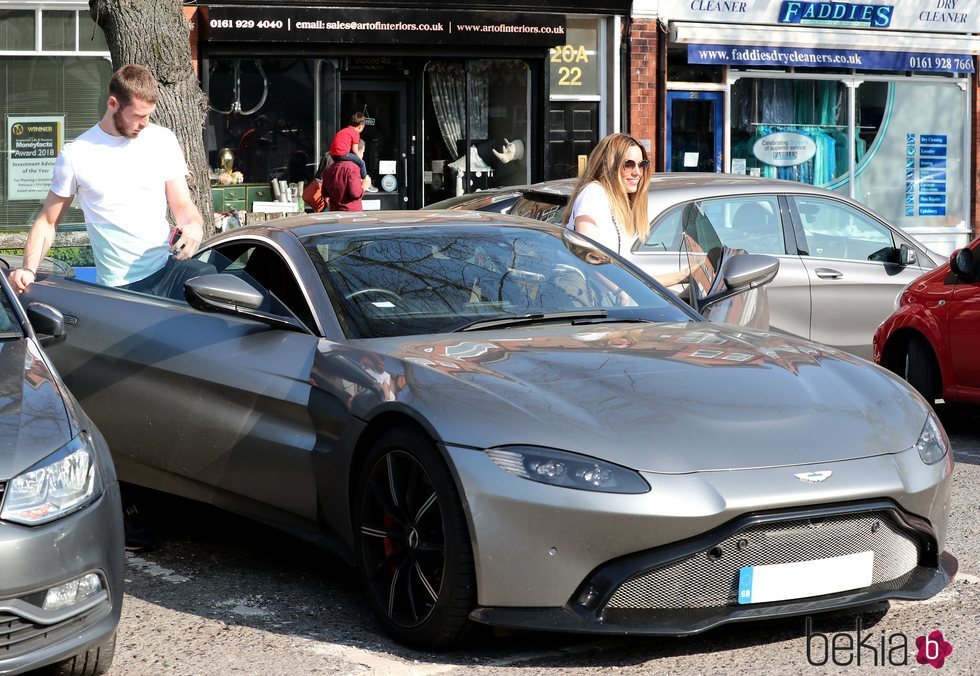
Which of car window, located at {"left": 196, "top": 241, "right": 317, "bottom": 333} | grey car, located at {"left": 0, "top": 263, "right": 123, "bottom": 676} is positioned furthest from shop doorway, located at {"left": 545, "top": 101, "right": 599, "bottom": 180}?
grey car, located at {"left": 0, "top": 263, "right": 123, "bottom": 676}

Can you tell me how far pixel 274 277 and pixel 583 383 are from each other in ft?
5.50

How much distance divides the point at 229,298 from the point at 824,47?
15131mm

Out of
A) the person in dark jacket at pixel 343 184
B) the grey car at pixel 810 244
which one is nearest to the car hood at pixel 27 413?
the grey car at pixel 810 244

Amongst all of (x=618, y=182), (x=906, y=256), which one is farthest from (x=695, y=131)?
(x=618, y=182)

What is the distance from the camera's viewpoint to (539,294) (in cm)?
557

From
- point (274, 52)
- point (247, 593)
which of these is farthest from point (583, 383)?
point (274, 52)

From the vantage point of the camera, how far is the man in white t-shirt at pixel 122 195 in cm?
643

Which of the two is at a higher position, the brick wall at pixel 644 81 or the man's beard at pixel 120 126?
the brick wall at pixel 644 81

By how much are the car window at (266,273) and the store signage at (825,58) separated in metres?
12.7

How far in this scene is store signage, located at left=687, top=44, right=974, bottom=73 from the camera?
18266mm

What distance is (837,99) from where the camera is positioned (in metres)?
19.6

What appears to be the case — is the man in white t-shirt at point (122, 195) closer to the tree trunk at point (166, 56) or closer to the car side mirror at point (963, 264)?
the tree trunk at point (166, 56)

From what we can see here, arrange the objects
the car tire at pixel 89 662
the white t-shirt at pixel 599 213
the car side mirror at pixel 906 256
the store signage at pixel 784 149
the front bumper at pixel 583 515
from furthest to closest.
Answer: the store signage at pixel 784 149 → the car side mirror at pixel 906 256 → the white t-shirt at pixel 599 213 → the car tire at pixel 89 662 → the front bumper at pixel 583 515

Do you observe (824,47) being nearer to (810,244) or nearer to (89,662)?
(810,244)
